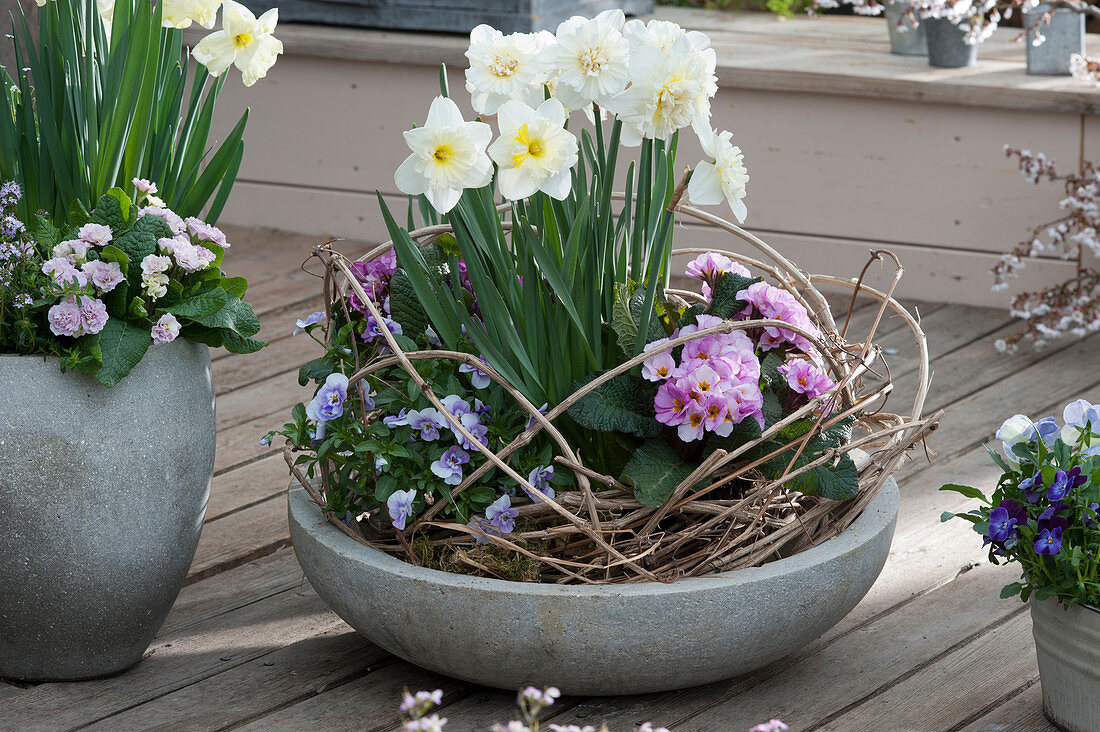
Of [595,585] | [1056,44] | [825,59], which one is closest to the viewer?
[595,585]

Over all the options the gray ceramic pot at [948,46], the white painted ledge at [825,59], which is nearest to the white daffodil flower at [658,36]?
the white painted ledge at [825,59]

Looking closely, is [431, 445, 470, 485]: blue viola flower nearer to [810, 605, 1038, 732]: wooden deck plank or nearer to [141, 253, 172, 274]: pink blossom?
[141, 253, 172, 274]: pink blossom

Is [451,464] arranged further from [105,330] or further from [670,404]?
[105,330]

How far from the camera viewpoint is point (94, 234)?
1.38m

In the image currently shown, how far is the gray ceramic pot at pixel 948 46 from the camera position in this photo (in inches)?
122

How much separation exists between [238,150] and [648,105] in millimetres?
559

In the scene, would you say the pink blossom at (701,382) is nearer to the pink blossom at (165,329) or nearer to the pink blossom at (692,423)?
the pink blossom at (692,423)

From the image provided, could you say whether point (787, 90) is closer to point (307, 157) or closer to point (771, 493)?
point (307, 157)

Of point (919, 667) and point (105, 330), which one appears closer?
point (105, 330)

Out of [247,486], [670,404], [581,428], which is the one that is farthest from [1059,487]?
[247,486]

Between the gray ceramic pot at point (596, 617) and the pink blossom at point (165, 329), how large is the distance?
27 cm

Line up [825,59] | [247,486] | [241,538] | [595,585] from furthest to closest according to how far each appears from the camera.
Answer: [825,59], [247,486], [241,538], [595,585]

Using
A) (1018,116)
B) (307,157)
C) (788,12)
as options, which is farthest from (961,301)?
(307,157)

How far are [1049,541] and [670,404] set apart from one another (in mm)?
407
